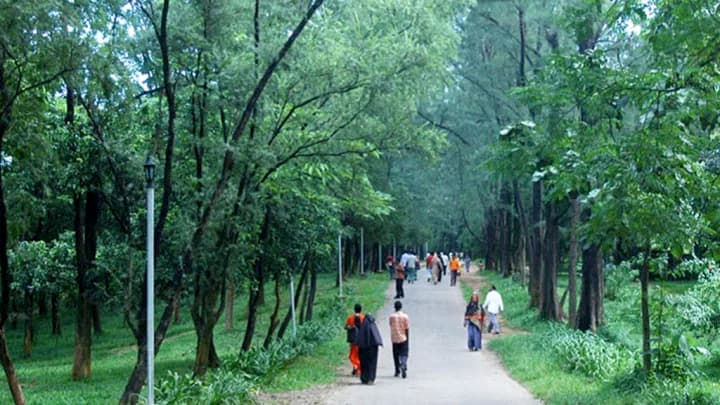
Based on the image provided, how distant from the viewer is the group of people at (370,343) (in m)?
16.0

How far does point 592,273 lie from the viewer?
21.3m

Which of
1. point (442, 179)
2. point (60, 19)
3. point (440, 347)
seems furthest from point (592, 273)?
point (442, 179)

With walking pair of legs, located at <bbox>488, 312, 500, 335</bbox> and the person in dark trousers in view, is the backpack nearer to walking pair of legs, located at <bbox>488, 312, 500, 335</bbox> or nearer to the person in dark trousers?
the person in dark trousers

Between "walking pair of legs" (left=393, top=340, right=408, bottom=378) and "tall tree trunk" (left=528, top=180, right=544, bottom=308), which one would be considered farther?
"tall tree trunk" (left=528, top=180, right=544, bottom=308)

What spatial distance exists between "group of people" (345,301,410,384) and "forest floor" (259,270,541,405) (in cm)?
23

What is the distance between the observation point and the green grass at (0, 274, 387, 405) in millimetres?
16906

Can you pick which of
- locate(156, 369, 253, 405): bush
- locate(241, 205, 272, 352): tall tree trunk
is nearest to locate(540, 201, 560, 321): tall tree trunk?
locate(241, 205, 272, 352): tall tree trunk

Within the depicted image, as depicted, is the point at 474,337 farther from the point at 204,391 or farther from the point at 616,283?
the point at 616,283

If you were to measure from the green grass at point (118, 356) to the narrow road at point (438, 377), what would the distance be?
1.18 meters

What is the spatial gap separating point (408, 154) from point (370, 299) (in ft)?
64.5

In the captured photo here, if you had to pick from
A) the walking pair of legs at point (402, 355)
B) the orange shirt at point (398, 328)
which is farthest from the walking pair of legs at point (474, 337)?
the walking pair of legs at point (402, 355)

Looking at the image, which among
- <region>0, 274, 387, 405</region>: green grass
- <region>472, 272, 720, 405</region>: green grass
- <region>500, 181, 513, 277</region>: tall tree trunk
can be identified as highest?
<region>500, 181, 513, 277</region>: tall tree trunk

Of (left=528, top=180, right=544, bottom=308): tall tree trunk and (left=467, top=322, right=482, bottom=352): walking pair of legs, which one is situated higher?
(left=528, top=180, right=544, bottom=308): tall tree trunk

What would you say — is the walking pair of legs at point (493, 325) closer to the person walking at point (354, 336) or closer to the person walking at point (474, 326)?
the person walking at point (474, 326)
